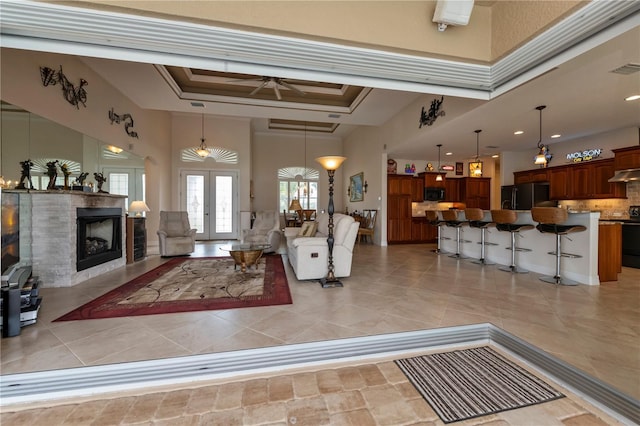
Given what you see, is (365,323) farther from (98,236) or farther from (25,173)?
(98,236)

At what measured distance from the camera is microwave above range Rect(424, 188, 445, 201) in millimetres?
8180

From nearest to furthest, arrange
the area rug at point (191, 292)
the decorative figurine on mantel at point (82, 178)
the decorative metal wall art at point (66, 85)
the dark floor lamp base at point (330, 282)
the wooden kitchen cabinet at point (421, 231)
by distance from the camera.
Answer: the area rug at point (191, 292), the decorative metal wall art at point (66, 85), the dark floor lamp base at point (330, 282), the decorative figurine on mantel at point (82, 178), the wooden kitchen cabinet at point (421, 231)

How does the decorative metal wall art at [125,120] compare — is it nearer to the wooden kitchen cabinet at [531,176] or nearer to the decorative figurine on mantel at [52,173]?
the decorative figurine on mantel at [52,173]

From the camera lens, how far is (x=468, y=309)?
9.27ft

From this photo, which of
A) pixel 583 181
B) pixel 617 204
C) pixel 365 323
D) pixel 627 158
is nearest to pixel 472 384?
pixel 365 323

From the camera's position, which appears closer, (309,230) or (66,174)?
(66,174)

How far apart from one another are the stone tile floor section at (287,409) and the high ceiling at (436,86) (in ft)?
8.25

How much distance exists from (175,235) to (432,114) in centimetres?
606

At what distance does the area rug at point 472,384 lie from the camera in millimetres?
1558

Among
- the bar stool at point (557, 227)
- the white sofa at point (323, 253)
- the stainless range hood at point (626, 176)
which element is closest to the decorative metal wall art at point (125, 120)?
the white sofa at point (323, 253)

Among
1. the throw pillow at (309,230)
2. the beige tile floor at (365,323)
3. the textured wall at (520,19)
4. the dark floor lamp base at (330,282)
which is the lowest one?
the beige tile floor at (365,323)

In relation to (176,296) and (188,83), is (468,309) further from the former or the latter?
(188,83)

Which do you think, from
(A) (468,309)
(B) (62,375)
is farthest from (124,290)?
(A) (468,309)

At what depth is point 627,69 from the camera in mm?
3047
